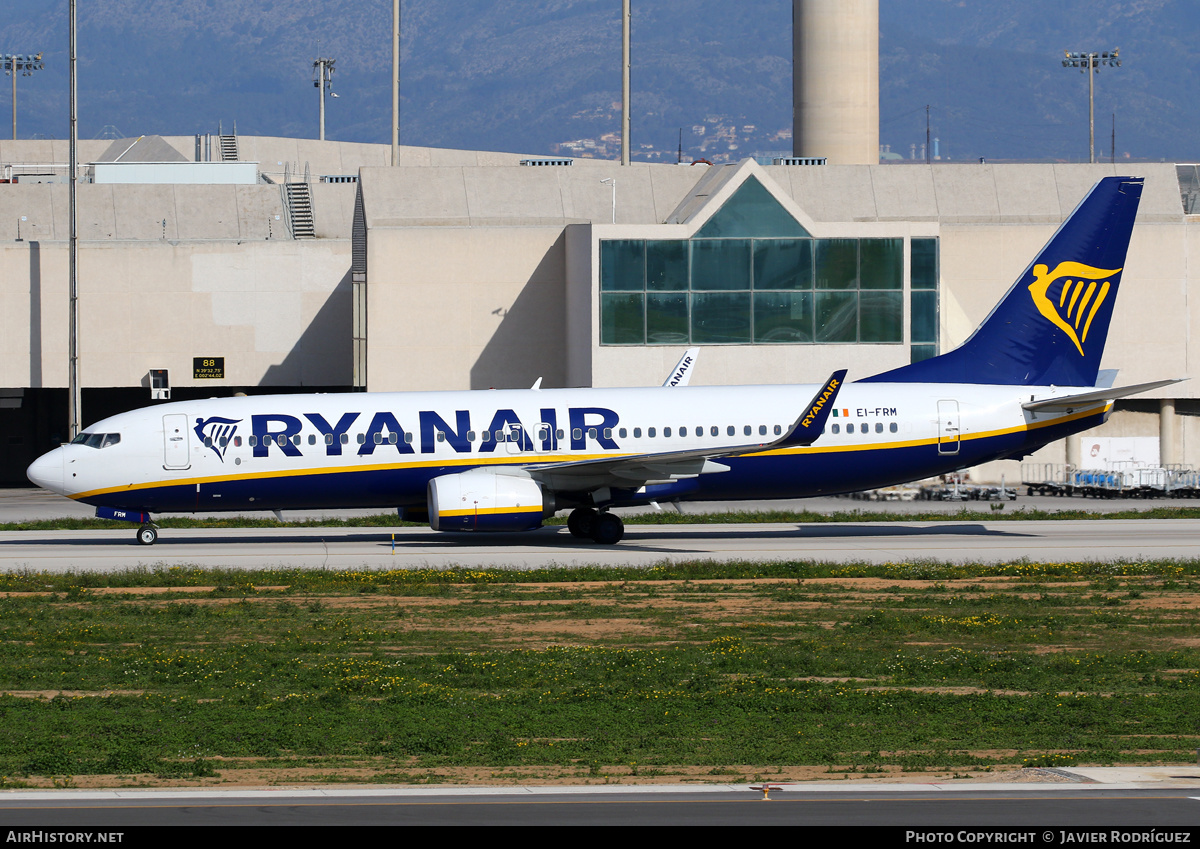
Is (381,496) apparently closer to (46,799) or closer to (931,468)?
(931,468)

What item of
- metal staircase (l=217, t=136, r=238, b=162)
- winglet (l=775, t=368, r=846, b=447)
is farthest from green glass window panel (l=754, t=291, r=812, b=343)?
metal staircase (l=217, t=136, r=238, b=162)

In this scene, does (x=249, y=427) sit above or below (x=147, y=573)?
above

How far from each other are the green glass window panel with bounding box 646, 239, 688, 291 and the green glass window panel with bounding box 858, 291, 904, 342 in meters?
6.99

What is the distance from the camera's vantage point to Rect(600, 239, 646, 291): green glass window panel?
52688 mm

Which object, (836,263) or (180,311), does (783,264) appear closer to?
(836,263)

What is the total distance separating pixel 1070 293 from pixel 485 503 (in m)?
17.6

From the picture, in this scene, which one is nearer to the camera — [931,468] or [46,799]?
[46,799]

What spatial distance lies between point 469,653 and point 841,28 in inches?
2600

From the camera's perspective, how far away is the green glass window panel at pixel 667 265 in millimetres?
52312

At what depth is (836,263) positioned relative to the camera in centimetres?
5212

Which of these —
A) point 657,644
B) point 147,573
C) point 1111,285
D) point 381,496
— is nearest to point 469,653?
point 657,644

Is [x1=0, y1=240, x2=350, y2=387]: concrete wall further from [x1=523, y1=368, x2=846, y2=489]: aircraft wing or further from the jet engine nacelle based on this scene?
the jet engine nacelle

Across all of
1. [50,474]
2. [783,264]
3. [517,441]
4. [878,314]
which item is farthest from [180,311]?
[517,441]

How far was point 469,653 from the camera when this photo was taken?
20625mm
